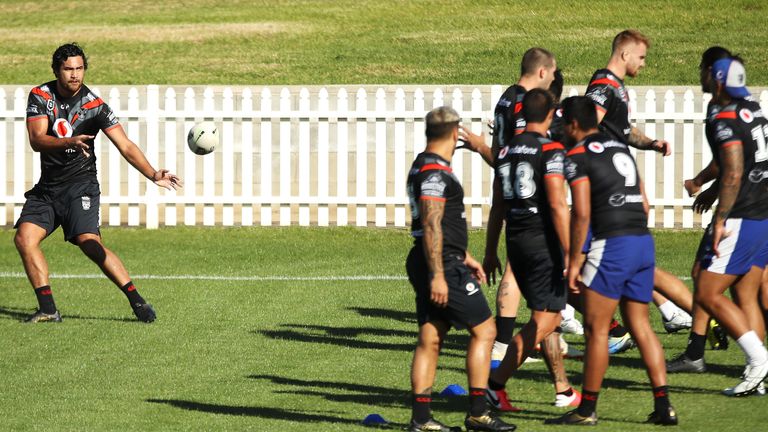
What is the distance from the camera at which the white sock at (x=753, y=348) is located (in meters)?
8.27

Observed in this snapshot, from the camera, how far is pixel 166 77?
23.5 metres

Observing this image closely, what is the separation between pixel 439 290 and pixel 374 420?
3.46 ft

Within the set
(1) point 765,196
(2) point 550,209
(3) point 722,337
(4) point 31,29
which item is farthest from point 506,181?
(4) point 31,29

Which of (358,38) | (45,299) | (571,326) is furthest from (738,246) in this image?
(358,38)

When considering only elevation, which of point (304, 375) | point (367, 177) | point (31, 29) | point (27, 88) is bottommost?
point (304, 375)

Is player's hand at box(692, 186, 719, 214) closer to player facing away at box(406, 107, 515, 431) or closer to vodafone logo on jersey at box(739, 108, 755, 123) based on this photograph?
vodafone logo on jersey at box(739, 108, 755, 123)

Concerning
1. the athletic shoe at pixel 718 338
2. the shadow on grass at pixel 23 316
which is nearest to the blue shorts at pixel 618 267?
the athletic shoe at pixel 718 338

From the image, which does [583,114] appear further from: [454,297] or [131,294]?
[131,294]

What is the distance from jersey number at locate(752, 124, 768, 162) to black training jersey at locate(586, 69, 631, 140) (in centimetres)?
114

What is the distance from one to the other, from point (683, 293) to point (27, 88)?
1246 cm

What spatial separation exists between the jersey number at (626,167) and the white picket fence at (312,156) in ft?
31.4

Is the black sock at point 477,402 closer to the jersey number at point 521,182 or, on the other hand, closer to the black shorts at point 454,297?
the black shorts at point 454,297

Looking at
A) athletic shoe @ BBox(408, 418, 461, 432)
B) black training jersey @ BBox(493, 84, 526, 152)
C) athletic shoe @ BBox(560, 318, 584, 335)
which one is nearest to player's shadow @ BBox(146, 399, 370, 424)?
athletic shoe @ BBox(408, 418, 461, 432)

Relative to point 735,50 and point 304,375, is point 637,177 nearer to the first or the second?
point 304,375
